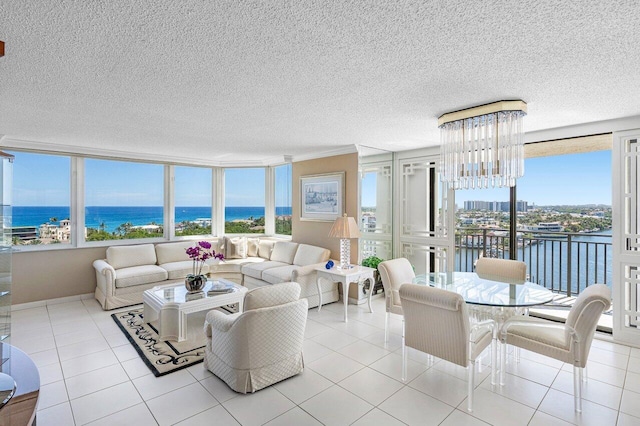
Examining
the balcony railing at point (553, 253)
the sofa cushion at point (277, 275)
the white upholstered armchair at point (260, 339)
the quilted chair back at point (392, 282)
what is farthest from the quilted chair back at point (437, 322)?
the balcony railing at point (553, 253)

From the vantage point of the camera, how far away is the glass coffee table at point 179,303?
3568 mm

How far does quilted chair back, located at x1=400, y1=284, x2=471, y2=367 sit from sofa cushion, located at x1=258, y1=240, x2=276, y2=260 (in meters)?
3.83

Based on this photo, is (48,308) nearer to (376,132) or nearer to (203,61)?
(203,61)

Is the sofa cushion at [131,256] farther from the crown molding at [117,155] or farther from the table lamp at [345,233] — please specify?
the table lamp at [345,233]

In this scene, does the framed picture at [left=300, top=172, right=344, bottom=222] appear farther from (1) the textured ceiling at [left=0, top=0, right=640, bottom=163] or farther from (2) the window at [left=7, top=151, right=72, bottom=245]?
(2) the window at [left=7, top=151, right=72, bottom=245]

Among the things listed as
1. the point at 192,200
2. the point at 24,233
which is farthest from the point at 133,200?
the point at 24,233

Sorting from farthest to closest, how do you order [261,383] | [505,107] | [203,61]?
[505,107] → [261,383] → [203,61]

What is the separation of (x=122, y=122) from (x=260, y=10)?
113 inches

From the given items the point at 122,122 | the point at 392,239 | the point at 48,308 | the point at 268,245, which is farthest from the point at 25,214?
the point at 392,239

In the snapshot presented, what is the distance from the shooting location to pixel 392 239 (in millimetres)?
5695

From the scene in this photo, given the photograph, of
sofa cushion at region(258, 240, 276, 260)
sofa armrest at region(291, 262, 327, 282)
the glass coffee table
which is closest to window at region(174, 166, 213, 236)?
sofa cushion at region(258, 240, 276, 260)

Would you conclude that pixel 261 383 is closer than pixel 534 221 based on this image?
Yes

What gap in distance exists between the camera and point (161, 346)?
135 inches

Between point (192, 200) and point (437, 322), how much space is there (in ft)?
18.3
